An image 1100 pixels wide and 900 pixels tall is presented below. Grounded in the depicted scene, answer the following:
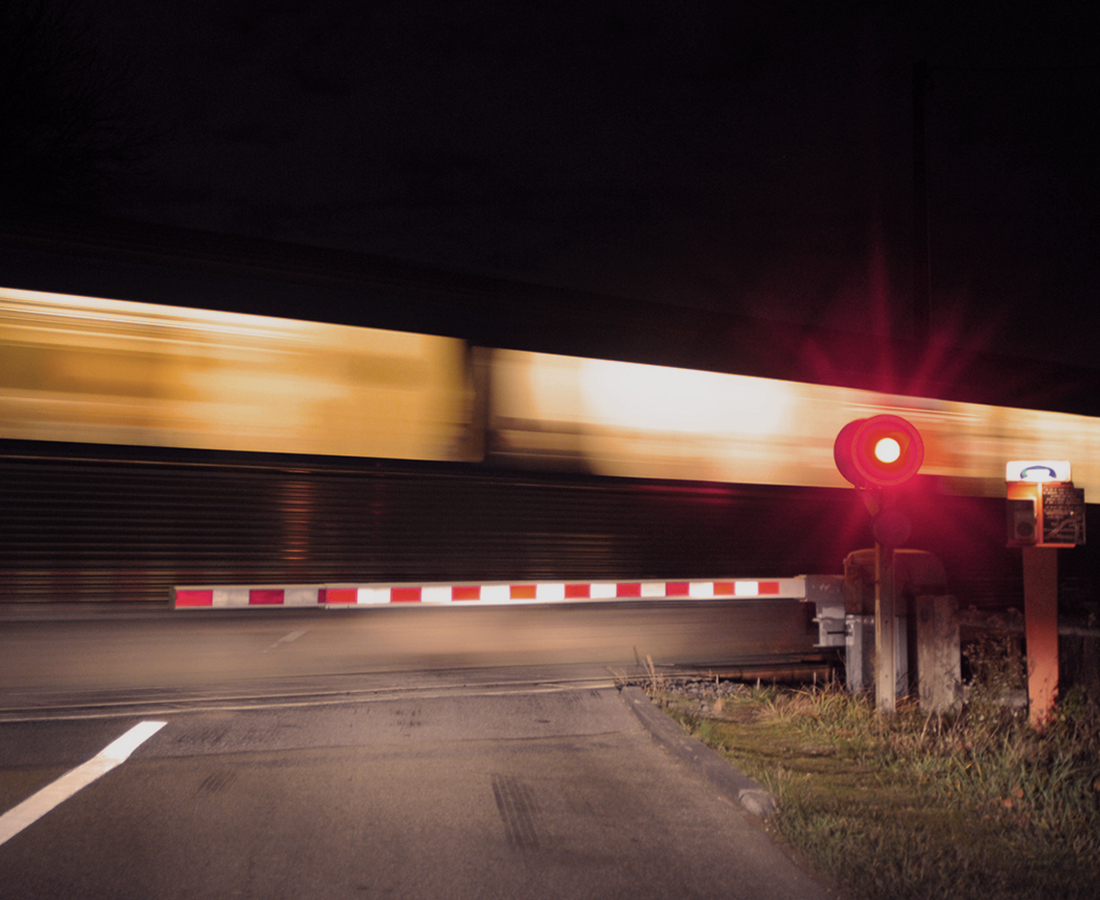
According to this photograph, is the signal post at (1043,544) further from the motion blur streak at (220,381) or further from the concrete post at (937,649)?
the motion blur streak at (220,381)

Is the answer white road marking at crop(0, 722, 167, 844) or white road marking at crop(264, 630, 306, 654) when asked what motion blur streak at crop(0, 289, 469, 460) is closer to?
white road marking at crop(264, 630, 306, 654)

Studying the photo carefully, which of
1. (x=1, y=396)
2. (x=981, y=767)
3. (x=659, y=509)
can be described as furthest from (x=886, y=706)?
(x=1, y=396)

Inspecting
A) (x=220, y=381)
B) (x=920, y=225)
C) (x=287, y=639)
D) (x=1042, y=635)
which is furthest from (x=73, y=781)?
(x=920, y=225)

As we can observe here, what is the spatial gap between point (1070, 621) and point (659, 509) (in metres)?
3.26

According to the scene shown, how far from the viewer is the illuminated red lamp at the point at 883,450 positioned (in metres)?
5.23

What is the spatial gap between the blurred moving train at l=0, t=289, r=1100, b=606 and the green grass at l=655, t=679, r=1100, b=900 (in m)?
2.13

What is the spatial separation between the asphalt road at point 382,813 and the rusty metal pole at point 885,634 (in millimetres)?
1484

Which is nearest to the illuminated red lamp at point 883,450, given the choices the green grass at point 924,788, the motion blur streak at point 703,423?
the green grass at point 924,788

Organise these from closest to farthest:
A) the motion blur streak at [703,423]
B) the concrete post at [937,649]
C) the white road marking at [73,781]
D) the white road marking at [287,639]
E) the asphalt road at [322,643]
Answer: the white road marking at [73,781], the concrete post at [937,649], the asphalt road at [322,643], the motion blur streak at [703,423], the white road marking at [287,639]

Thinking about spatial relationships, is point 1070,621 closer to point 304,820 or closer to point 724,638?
point 724,638

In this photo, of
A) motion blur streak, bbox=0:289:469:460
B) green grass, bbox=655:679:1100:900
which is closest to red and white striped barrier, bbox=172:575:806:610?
motion blur streak, bbox=0:289:469:460

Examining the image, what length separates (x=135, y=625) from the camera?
6.42 metres

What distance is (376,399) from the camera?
652 cm

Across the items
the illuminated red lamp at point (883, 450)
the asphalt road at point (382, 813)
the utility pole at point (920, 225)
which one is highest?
the utility pole at point (920, 225)
